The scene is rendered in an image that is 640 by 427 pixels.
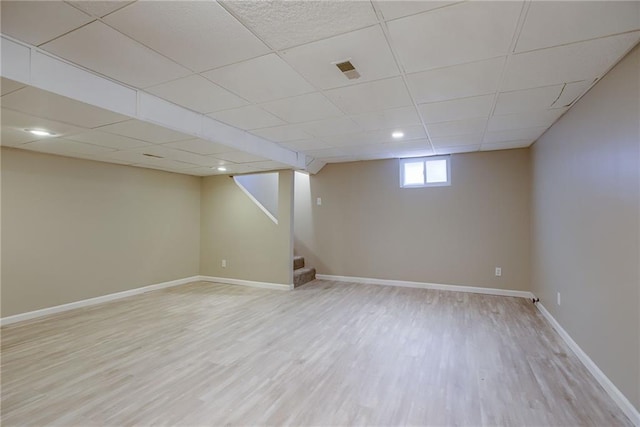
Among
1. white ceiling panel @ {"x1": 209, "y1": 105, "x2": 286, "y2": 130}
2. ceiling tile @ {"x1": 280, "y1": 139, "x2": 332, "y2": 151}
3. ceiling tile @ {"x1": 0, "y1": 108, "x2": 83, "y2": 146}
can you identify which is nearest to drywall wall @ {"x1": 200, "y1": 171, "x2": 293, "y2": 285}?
ceiling tile @ {"x1": 280, "y1": 139, "x2": 332, "y2": 151}

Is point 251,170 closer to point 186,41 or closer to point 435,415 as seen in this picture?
point 186,41

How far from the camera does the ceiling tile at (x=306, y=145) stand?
4.20 metres

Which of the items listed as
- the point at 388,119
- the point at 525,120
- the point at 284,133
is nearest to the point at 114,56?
the point at 284,133

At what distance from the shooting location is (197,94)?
2582 millimetres

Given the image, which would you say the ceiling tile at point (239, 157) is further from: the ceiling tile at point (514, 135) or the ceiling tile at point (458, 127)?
the ceiling tile at point (514, 135)

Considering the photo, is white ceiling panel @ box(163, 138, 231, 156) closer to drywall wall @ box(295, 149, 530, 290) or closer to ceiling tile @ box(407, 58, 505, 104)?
ceiling tile @ box(407, 58, 505, 104)

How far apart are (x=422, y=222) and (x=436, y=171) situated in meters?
0.95

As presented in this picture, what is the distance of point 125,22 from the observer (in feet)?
5.33

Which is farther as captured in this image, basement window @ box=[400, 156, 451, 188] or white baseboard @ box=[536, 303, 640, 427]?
basement window @ box=[400, 156, 451, 188]

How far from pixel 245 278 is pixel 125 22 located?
4619 millimetres

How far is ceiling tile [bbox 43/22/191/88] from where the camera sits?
1.75m

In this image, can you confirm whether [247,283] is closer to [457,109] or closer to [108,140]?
[108,140]

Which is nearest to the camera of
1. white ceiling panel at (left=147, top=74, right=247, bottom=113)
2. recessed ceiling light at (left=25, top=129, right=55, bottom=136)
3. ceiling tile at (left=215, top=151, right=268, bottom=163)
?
white ceiling panel at (left=147, top=74, right=247, bottom=113)

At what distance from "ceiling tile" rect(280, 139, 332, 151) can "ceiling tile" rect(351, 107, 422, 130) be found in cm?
90
